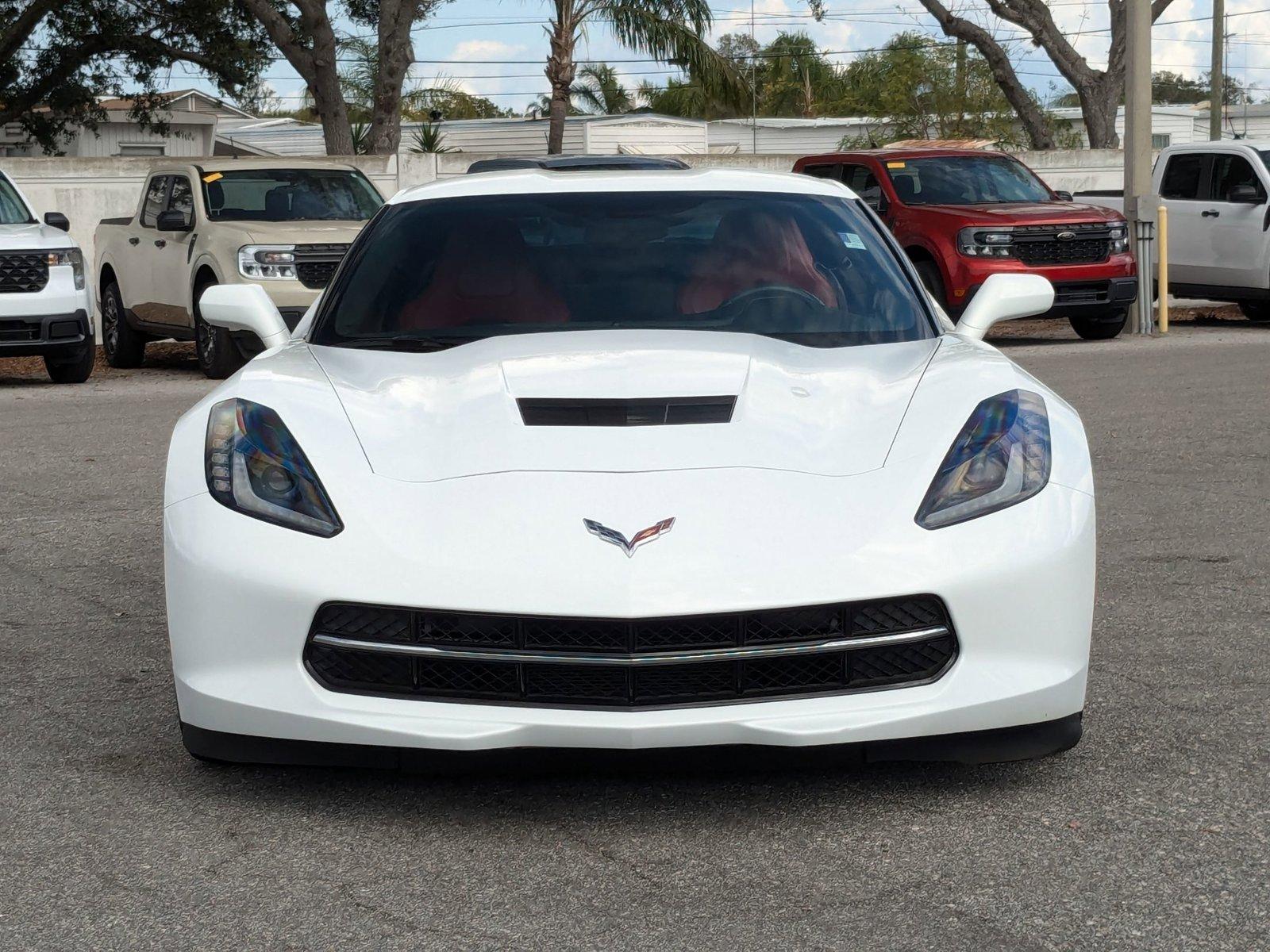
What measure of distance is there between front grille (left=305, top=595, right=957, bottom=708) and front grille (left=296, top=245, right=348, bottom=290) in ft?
35.0

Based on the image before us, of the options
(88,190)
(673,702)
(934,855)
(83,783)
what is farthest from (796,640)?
(88,190)

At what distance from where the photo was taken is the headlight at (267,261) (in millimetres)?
13805

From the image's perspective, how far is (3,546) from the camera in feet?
22.9

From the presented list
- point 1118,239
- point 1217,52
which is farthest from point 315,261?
point 1217,52

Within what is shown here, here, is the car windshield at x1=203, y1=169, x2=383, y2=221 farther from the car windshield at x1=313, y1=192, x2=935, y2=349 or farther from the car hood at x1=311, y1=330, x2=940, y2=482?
the car hood at x1=311, y1=330, x2=940, y2=482

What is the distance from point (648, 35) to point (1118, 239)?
11336 millimetres

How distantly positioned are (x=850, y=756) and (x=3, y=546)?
454cm

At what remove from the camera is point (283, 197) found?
14.9m

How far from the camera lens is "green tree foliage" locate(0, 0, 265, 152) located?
91.5 feet

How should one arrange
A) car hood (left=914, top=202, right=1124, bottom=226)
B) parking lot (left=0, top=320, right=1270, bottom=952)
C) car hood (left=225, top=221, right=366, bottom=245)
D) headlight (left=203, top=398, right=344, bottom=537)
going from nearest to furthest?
parking lot (left=0, top=320, right=1270, bottom=952), headlight (left=203, top=398, right=344, bottom=537), car hood (left=225, top=221, right=366, bottom=245), car hood (left=914, top=202, right=1124, bottom=226)

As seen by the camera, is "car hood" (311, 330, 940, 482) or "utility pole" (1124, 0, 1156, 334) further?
"utility pole" (1124, 0, 1156, 334)

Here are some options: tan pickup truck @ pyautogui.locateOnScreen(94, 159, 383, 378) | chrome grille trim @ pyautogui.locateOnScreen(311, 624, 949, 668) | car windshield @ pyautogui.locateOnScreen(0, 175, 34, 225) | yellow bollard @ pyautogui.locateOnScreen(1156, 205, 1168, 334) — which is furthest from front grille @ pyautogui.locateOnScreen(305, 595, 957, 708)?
yellow bollard @ pyautogui.locateOnScreen(1156, 205, 1168, 334)

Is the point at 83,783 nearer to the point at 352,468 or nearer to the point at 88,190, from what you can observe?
the point at 352,468

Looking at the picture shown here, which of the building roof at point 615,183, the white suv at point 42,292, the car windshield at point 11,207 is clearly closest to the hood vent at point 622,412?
the building roof at point 615,183
